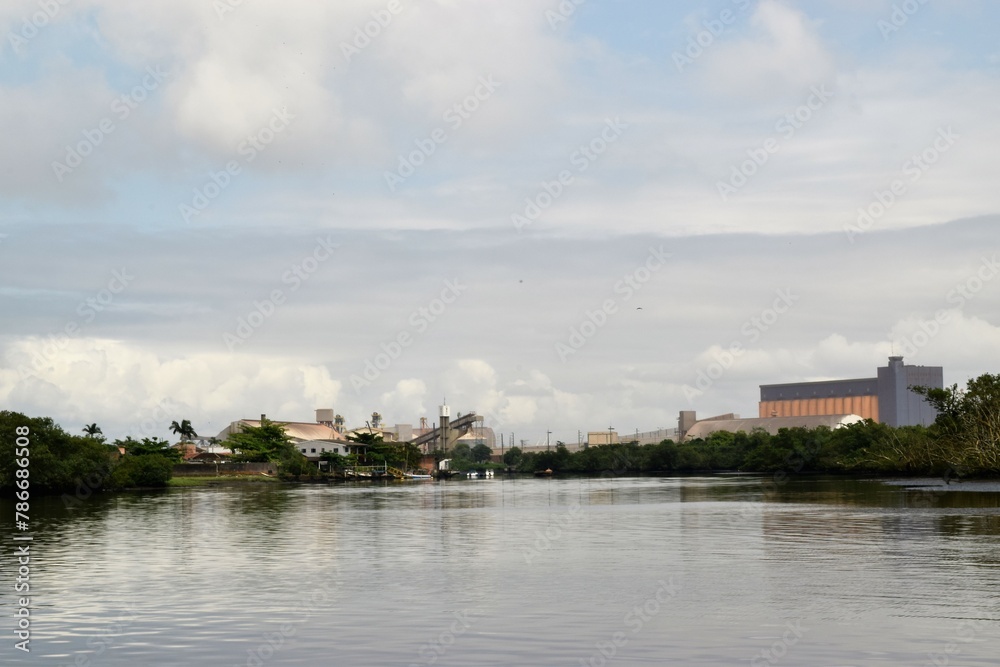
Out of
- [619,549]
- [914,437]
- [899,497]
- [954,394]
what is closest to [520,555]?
[619,549]

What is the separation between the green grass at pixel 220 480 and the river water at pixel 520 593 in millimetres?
84005

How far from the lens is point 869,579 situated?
104ft

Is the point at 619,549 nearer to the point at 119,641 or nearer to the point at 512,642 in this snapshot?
the point at 512,642

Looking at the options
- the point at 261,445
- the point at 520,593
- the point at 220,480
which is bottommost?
the point at 220,480
